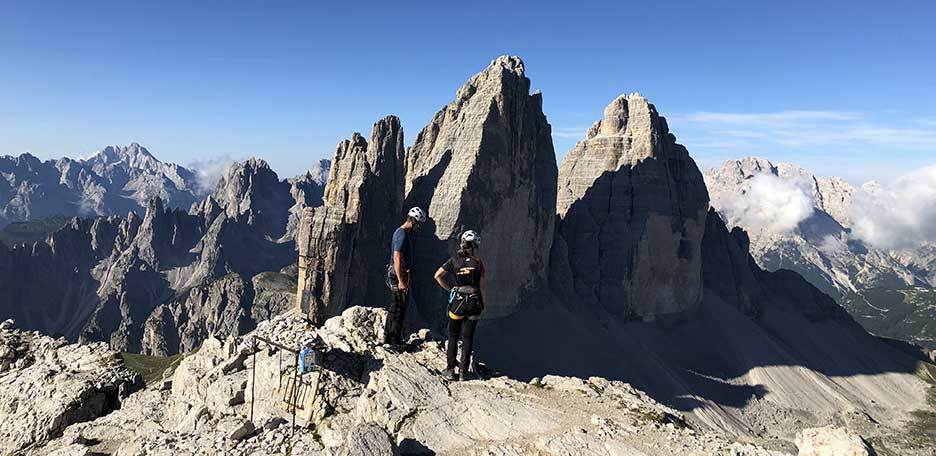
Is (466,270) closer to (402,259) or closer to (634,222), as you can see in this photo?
(402,259)

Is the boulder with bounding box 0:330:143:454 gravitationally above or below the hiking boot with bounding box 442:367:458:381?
below

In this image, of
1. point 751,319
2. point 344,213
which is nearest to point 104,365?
point 344,213

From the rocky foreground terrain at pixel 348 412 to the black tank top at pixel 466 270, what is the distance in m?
3.38

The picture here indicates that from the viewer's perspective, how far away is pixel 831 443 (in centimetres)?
1117

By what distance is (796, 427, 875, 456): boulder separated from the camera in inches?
425

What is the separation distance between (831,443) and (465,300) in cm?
923

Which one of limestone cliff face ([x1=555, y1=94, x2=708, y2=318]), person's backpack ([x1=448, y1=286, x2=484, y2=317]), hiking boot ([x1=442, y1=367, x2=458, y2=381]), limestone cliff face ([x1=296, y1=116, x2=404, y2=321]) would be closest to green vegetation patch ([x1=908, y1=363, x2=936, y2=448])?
limestone cliff face ([x1=555, y1=94, x2=708, y2=318])

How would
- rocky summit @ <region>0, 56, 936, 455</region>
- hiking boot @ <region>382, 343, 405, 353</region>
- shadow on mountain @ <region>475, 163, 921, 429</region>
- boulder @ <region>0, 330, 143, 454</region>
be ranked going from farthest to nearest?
1. shadow on mountain @ <region>475, 163, 921, 429</region>
2. hiking boot @ <region>382, 343, 405, 353</region>
3. boulder @ <region>0, 330, 143, 454</region>
4. rocky summit @ <region>0, 56, 936, 455</region>

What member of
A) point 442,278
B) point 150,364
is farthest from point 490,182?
point 150,364

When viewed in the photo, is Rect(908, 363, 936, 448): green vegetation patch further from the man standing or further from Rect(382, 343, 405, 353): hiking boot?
the man standing

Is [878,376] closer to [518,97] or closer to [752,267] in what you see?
[752,267]

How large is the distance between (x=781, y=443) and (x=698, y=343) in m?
28.6

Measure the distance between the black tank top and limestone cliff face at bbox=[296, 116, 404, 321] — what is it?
163 feet

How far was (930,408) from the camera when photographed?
10219 centimetres
